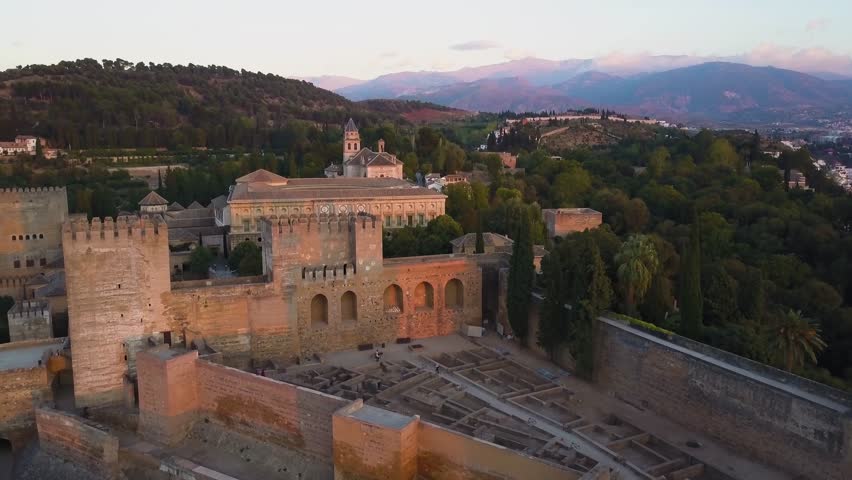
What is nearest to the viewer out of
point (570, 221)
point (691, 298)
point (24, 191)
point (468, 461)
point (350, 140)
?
point (468, 461)

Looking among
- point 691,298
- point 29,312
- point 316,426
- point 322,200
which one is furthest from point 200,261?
point 691,298

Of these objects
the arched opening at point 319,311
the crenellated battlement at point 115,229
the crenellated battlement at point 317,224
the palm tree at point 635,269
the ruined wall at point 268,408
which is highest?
the crenellated battlement at point 115,229

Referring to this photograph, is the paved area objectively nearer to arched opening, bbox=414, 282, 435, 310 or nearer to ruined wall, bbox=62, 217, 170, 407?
arched opening, bbox=414, 282, 435, 310

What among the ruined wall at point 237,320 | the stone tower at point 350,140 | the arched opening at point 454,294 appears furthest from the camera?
the stone tower at point 350,140

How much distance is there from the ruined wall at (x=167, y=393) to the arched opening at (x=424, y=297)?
8.47 meters

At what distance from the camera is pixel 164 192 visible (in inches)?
1766

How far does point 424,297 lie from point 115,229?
10.2m

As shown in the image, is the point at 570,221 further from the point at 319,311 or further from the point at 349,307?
the point at 319,311

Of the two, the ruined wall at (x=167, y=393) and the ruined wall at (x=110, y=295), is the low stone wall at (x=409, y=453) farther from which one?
the ruined wall at (x=110, y=295)

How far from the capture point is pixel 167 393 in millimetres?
15906

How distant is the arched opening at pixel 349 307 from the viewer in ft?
70.2

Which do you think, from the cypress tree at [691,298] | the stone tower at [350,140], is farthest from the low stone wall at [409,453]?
the stone tower at [350,140]

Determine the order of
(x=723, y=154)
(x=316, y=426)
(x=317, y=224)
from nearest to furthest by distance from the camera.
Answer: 1. (x=316, y=426)
2. (x=317, y=224)
3. (x=723, y=154)

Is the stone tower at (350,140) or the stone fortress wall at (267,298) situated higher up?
the stone tower at (350,140)
